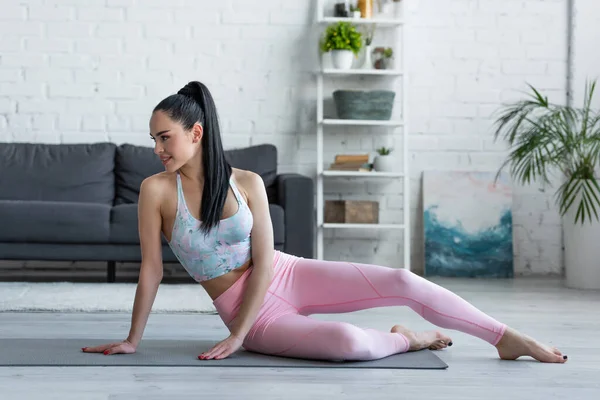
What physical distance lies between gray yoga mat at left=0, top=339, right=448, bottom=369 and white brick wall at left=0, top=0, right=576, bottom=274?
2.97 m

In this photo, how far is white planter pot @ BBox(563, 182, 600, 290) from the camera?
15.7 ft

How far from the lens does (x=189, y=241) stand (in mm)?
2383

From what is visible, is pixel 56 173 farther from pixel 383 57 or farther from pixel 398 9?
pixel 398 9

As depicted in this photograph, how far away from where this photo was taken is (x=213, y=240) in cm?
239

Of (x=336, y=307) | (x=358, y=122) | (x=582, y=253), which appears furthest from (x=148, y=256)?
(x=582, y=253)

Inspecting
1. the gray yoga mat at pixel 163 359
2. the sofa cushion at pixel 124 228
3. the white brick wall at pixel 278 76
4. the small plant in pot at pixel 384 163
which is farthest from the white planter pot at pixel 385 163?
the gray yoga mat at pixel 163 359

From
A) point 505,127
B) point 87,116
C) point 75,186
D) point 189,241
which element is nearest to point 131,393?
point 189,241

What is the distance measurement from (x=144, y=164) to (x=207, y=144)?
9.10 feet

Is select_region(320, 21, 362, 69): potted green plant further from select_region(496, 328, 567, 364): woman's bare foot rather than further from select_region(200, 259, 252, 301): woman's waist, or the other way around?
select_region(496, 328, 567, 364): woman's bare foot

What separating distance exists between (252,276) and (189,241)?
0.20 meters

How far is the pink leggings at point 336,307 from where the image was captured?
234 cm

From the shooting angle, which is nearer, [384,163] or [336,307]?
[336,307]

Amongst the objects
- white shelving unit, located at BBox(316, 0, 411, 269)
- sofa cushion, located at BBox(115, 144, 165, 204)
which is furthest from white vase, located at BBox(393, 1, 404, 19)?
sofa cushion, located at BBox(115, 144, 165, 204)

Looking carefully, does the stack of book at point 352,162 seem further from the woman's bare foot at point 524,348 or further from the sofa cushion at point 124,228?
the woman's bare foot at point 524,348
